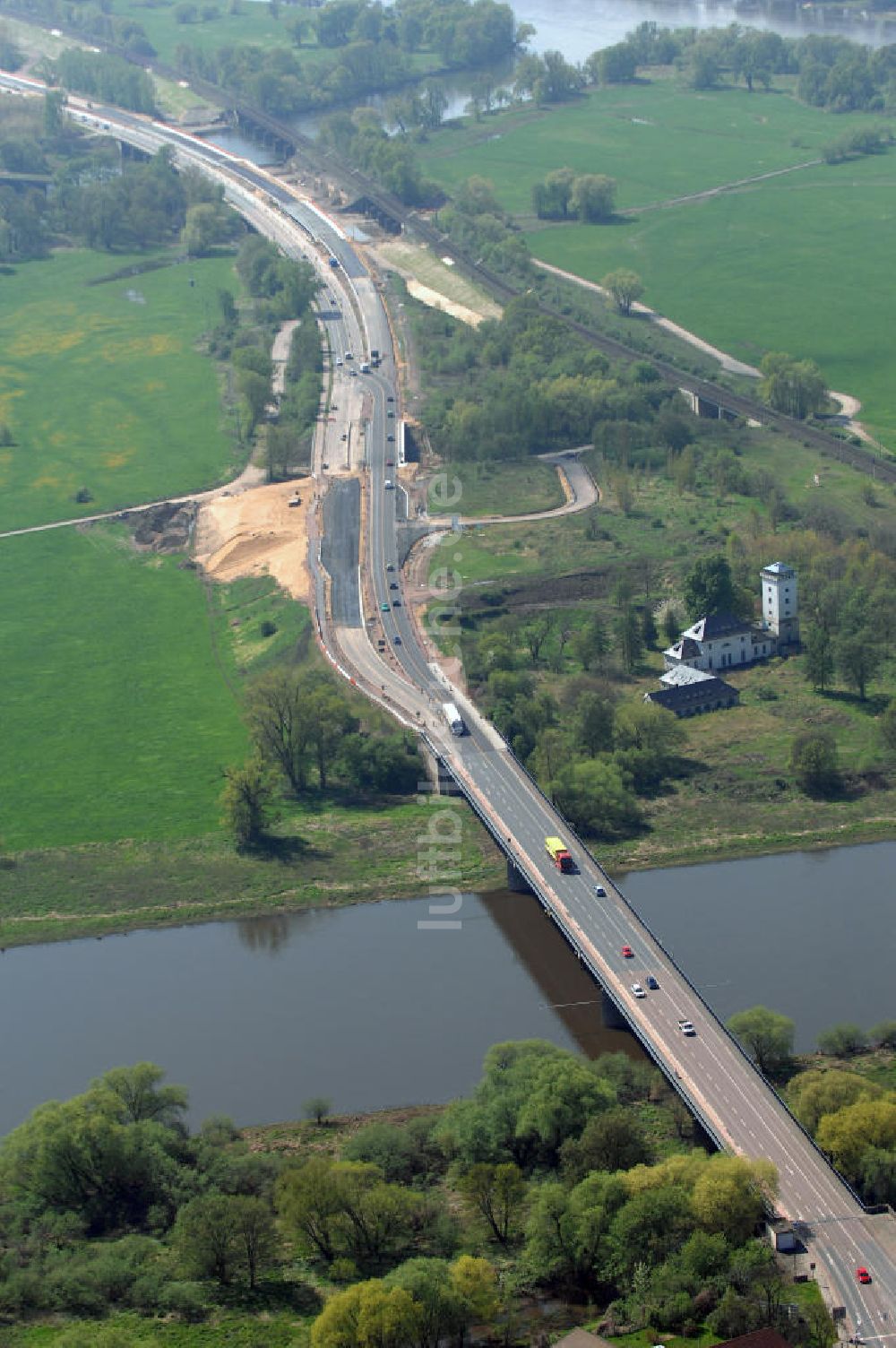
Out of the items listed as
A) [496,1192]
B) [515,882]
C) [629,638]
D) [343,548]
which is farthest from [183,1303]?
[343,548]

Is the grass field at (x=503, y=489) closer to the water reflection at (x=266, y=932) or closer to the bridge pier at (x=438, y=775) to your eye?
the bridge pier at (x=438, y=775)

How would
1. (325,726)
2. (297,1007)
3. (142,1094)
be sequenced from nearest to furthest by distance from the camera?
(142,1094) < (297,1007) < (325,726)

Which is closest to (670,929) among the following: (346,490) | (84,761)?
(84,761)

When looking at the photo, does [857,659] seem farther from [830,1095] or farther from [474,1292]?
[474,1292]

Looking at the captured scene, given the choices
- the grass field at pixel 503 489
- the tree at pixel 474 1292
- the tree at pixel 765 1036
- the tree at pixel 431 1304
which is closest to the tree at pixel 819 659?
the grass field at pixel 503 489

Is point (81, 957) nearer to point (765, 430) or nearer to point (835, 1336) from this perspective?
point (835, 1336)

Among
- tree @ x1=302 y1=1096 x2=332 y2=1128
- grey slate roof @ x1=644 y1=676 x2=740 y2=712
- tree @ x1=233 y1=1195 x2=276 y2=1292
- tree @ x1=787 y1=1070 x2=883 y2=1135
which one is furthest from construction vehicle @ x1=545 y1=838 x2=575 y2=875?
tree @ x1=233 y1=1195 x2=276 y2=1292
